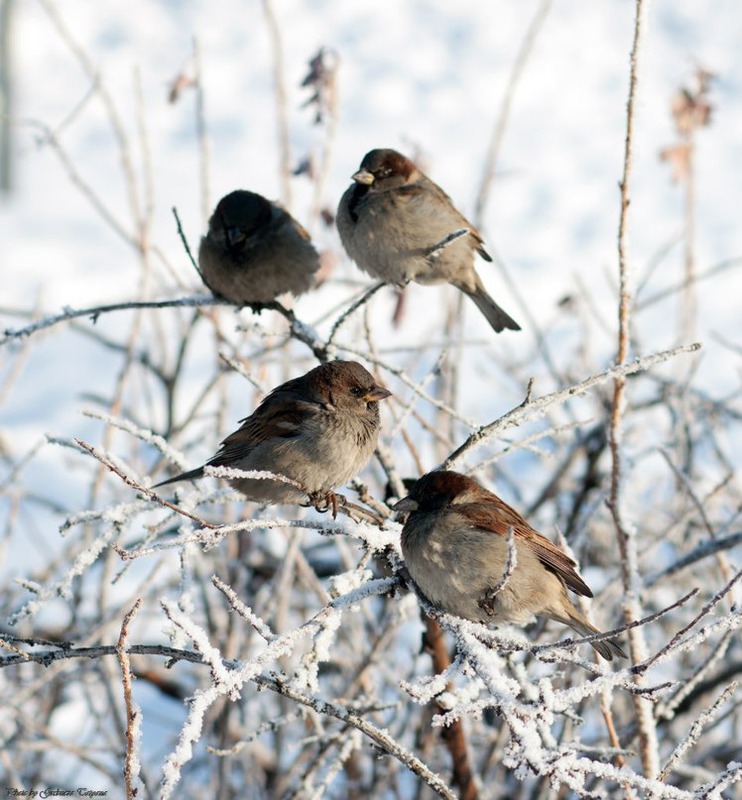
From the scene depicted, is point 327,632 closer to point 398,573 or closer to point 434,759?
point 398,573

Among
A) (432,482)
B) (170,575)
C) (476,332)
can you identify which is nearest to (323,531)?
(432,482)

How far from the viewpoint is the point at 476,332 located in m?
6.80

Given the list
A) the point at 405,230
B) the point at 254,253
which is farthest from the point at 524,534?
the point at 254,253

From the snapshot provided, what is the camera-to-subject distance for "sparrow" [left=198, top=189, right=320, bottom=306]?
357cm

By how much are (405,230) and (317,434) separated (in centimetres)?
105

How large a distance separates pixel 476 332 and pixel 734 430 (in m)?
1.88

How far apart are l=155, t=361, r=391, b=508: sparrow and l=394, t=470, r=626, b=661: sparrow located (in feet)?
1.01

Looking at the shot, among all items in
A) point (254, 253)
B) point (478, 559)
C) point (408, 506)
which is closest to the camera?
point (478, 559)

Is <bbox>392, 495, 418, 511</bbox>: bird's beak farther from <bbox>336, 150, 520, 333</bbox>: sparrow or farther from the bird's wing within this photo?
<bbox>336, 150, 520, 333</bbox>: sparrow

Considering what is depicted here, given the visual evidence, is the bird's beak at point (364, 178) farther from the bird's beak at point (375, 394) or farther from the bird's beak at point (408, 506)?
the bird's beak at point (408, 506)

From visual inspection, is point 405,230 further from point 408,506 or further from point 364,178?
point 408,506

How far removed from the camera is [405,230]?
3359 millimetres

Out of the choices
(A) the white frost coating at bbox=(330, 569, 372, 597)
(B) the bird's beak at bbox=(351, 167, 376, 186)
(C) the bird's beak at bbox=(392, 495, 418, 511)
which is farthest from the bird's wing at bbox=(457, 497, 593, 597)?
(B) the bird's beak at bbox=(351, 167, 376, 186)

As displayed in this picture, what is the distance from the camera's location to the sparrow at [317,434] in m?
2.57
